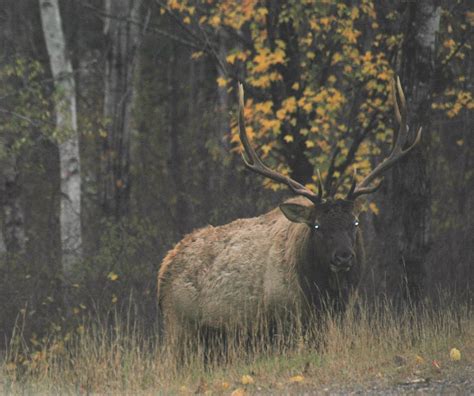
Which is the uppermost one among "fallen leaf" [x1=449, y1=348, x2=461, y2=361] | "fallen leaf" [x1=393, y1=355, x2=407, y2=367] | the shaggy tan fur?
the shaggy tan fur

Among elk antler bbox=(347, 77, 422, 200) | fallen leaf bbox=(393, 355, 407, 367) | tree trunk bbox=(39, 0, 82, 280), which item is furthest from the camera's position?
tree trunk bbox=(39, 0, 82, 280)

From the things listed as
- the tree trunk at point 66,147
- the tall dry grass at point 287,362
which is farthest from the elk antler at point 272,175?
the tree trunk at point 66,147

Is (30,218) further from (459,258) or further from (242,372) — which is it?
(242,372)

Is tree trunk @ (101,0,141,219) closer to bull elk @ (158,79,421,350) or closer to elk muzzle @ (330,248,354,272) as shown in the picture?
bull elk @ (158,79,421,350)

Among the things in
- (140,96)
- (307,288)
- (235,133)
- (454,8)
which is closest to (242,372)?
(307,288)

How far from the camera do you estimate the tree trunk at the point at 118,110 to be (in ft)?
60.3

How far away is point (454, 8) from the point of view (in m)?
14.5

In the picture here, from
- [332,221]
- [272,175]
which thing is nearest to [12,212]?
[272,175]

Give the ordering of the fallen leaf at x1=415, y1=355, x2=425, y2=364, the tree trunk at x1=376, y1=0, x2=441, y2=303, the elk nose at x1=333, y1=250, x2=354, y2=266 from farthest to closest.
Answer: the tree trunk at x1=376, y1=0, x2=441, y2=303 < the elk nose at x1=333, y1=250, x2=354, y2=266 < the fallen leaf at x1=415, y1=355, x2=425, y2=364

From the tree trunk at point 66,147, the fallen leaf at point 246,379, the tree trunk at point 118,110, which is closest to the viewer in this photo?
the fallen leaf at point 246,379

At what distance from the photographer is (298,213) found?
32.9 feet

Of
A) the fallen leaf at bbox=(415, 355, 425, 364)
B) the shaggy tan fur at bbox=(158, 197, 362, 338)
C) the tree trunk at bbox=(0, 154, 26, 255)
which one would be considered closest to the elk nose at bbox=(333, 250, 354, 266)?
the shaggy tan fur at bbox=(158, 197, 362, 338)

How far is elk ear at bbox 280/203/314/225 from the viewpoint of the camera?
998 cm

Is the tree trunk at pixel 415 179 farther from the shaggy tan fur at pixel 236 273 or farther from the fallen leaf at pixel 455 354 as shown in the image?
the fallen leaf at pixel 455 354
